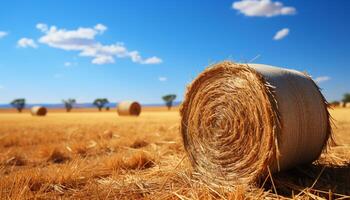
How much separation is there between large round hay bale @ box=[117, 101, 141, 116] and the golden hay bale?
87.5ft

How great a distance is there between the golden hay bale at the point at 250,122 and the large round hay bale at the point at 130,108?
26673mm

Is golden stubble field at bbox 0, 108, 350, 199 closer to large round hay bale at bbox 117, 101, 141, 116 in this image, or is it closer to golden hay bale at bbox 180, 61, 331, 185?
golden hay bale at bbox 180, 61, 331, 185

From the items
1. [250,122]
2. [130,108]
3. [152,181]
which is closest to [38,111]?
[130,108]

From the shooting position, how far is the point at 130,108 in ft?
106

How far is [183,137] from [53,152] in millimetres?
3276

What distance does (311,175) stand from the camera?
5301 mm

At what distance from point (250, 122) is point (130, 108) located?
27.8 meters

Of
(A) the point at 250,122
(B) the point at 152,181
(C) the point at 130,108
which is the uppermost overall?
(C) the point at 130,108

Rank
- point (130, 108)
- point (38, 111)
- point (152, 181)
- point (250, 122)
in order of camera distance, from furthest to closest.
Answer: point (38, 111) < point (130, 108) < point (152, 181) < point (250, 122)

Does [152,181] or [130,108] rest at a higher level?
[130,108]

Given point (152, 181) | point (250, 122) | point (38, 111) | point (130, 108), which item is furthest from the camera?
point (38, 111)

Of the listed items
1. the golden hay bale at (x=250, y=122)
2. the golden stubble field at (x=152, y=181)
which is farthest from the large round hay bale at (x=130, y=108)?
the golden hay bale at (x=250, y=122)

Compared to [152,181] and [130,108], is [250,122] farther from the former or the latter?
[130,108]

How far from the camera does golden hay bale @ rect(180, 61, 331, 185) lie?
458 cm
